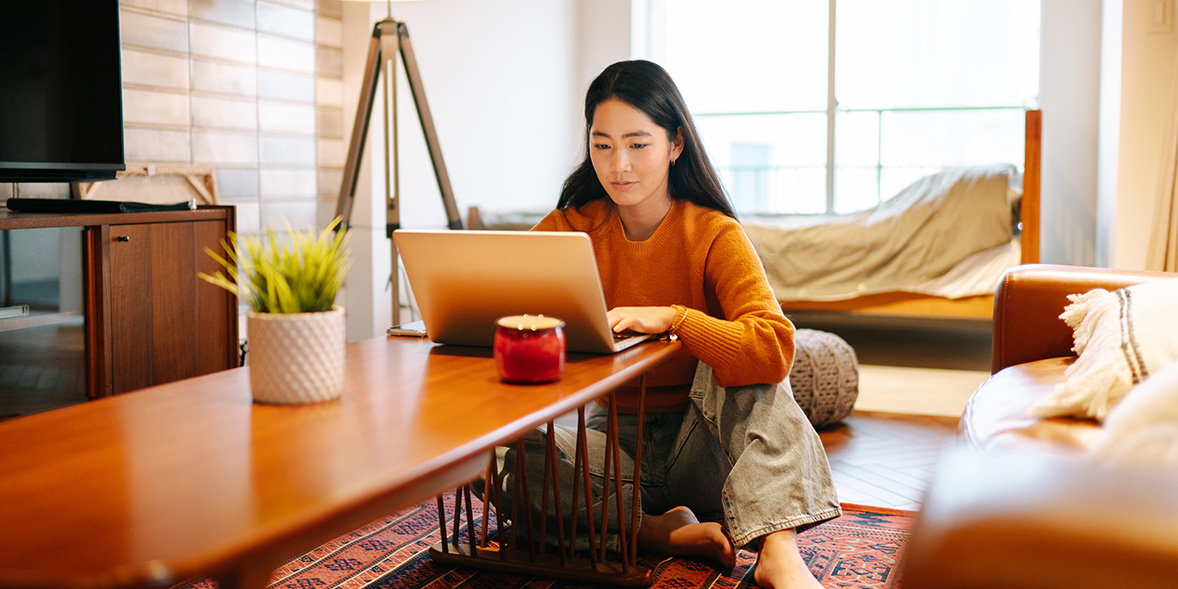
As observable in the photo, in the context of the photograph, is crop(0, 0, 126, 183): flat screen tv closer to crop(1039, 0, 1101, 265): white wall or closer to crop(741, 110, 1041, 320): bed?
crop(741, 110, 1041, 320): bed

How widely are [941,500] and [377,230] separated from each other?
371 centimetres

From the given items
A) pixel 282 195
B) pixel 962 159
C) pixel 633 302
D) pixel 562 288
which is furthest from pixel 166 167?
pixel 962 159

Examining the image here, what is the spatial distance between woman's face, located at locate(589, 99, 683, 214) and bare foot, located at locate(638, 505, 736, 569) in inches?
22.7

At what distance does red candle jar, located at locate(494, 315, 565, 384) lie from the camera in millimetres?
1115

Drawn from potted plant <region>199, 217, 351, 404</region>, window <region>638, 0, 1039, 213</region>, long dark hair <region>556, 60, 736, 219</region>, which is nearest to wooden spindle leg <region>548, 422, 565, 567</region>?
long dark hair <region>556, 60, 736, 219</region>

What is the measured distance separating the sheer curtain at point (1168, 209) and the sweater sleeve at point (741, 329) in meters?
2.82

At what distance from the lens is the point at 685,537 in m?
1.70

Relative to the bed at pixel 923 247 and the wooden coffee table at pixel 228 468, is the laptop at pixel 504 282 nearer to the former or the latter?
the wooden coffee table at pixel 228 468

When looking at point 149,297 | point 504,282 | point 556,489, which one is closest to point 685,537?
point 556,489

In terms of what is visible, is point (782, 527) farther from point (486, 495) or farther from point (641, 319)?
point (486, 495)

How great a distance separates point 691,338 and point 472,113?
11.7 ft

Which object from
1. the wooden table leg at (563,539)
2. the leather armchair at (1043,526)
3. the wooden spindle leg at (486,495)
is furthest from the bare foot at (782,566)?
the leather armchair at (1043,526)

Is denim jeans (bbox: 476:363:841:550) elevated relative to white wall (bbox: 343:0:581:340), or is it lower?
lower

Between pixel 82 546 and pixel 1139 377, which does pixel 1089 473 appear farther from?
pixel 1139 377
